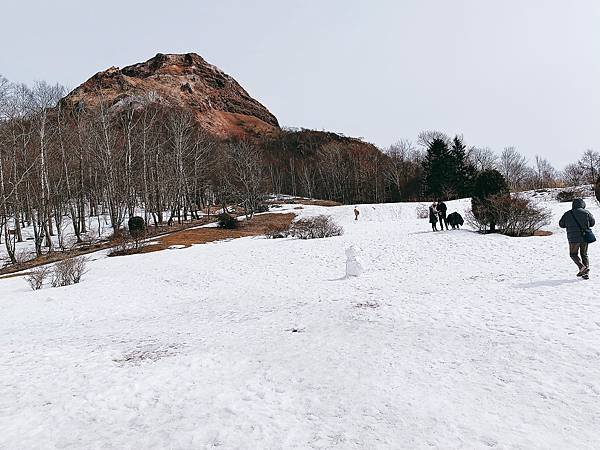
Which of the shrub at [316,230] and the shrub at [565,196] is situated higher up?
the shrub at [565,196]

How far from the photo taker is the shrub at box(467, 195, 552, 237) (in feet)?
56.7

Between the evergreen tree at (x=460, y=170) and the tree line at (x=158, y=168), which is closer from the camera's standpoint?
the tree line at (x=158, y=168)

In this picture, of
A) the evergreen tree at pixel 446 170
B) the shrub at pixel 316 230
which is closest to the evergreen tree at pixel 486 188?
the shrub at pixel 316 230

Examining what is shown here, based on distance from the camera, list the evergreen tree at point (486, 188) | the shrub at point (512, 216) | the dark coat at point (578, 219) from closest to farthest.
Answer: the dark coat at point (578, 219)
the shrub at point (512, 216)
the evergreen tree at point (486, 188)

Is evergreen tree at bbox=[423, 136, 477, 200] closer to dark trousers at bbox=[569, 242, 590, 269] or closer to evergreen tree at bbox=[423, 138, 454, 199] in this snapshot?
evergreen tree at bbox=[423, 138, 454, 199]

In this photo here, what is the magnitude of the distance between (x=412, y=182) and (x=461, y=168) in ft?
48.3

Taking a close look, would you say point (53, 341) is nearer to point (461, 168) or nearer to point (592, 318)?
point (592, 318)

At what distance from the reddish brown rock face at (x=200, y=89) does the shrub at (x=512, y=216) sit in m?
86.4

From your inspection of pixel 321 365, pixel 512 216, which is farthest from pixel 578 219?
pixel 512 216

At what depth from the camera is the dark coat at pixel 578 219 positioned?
8.46m

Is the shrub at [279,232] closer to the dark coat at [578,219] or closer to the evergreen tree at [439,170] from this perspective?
the dark coat at [578,219]

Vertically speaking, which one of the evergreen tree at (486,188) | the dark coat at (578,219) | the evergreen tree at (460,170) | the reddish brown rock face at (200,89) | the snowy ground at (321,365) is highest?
the reddish brown rock face at (200,89)

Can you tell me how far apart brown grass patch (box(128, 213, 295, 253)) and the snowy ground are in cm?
1283

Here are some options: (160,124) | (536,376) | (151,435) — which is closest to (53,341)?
(151,435)
